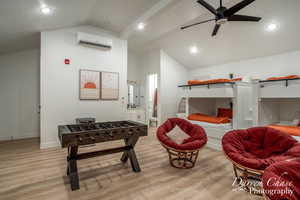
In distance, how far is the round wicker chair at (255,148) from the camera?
6.27ft

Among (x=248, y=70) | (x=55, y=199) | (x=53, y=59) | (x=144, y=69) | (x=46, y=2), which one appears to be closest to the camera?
(x=55, y=199)

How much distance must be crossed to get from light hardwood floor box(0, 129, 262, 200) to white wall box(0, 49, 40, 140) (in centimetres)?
122

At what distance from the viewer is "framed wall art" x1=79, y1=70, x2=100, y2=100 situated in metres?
4.16

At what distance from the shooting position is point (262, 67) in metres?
4.33

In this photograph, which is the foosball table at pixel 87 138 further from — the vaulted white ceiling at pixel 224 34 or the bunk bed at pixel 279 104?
the vaulted white ceiling at pixel 224 34

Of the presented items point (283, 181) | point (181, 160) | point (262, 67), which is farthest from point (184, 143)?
point (262, 67)

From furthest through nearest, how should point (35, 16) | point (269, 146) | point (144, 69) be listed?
point (144, 69)
point (35, 16)
point (269, 146)

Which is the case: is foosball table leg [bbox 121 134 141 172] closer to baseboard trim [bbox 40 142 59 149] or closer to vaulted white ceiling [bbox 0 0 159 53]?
baseboard trim [bbox 40 142 59 149]

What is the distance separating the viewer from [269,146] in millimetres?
2301

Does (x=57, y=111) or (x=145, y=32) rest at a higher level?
(x=145, y=32)

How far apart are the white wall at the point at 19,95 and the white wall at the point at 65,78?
48.9 inches

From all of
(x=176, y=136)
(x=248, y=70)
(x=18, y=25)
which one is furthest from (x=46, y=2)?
(x=248, y=70)

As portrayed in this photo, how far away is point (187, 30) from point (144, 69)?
258 centimetres

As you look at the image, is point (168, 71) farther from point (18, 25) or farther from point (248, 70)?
point (18, 25)
